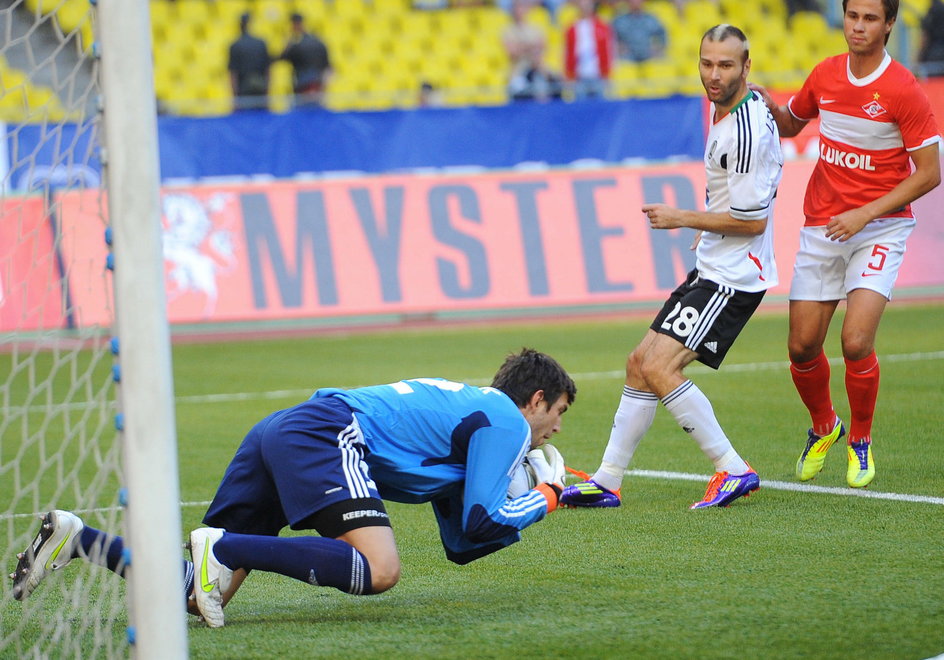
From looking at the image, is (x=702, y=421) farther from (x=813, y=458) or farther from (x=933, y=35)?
(x=933, y=35)

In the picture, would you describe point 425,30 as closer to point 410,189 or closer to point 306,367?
point 410,189

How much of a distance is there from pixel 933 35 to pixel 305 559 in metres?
16.9

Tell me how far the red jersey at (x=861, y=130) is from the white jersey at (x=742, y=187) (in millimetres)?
458

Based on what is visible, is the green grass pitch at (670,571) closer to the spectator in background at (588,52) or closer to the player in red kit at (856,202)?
the player in red kit at (856,202)

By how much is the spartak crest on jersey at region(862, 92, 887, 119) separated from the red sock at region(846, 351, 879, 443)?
1.07m

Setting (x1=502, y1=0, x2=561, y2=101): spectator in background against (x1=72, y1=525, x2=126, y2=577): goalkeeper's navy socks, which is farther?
(x1=502, y1=0, x2=561, y2=101): spectator in background

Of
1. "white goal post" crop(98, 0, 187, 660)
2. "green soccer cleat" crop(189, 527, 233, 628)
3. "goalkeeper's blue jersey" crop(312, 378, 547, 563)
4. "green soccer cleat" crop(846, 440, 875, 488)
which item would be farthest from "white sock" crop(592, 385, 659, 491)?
"white goal post" crop(98, 0, 187, 660)

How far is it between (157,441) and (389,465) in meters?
1.20

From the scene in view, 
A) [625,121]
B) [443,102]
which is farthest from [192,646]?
[443,102]

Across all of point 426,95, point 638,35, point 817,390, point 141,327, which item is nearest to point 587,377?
point 817,390

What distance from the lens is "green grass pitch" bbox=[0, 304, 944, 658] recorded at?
13.0ft

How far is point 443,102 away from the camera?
19.8 metres

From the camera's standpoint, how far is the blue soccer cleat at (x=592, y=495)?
19.8 ft

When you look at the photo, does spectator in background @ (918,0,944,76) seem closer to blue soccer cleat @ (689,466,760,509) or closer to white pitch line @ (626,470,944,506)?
white pitch line @ (626,470,944,506)
